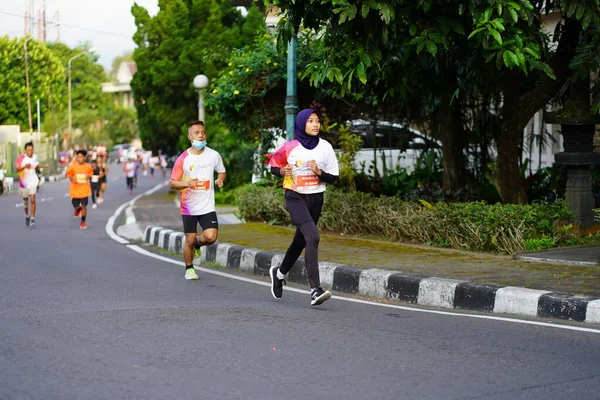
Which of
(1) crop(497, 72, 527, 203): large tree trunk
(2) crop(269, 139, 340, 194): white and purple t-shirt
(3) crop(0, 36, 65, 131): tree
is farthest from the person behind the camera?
(3) crop(0, 36, 65, 131): tree

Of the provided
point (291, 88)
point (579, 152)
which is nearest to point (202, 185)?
point (579, 152)

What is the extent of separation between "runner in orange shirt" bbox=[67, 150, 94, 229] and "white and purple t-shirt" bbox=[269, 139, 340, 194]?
40.5ft

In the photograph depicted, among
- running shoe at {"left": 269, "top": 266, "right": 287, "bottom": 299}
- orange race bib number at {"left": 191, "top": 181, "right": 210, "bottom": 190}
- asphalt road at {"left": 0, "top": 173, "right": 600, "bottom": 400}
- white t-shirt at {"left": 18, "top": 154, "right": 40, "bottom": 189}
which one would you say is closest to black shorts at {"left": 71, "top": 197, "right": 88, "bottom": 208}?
white t-shirt at {"left": 18, "top": 154, "right": 40, "bottom": 189}

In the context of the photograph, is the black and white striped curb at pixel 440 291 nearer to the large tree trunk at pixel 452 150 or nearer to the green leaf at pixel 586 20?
the green leaf at pixel 586 20

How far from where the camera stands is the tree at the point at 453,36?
34.1 ft

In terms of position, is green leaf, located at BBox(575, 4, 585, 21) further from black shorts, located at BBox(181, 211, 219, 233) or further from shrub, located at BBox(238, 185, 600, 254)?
black shorts, located at BBox(181, 211, 219, 233)

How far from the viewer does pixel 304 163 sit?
31.2 feet

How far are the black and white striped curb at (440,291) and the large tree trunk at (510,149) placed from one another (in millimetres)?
3880

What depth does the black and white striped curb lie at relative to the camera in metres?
8.65

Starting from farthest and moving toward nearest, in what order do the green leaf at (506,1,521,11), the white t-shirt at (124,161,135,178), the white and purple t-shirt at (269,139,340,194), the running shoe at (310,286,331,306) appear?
the white t-shirt at (124,161,135,178) < the green leaf at (506,1,521,11) < the white and purple t-shirt at (269,139,340,194) < the running shoe at (310,286,331,306)

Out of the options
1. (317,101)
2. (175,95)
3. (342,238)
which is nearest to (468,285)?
(342,238)

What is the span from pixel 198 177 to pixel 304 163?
87.8 inches

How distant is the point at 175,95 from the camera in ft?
127

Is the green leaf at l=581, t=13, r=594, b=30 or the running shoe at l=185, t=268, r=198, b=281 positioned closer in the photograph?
the green leaf at l=581, t=13, r=594, b=30
